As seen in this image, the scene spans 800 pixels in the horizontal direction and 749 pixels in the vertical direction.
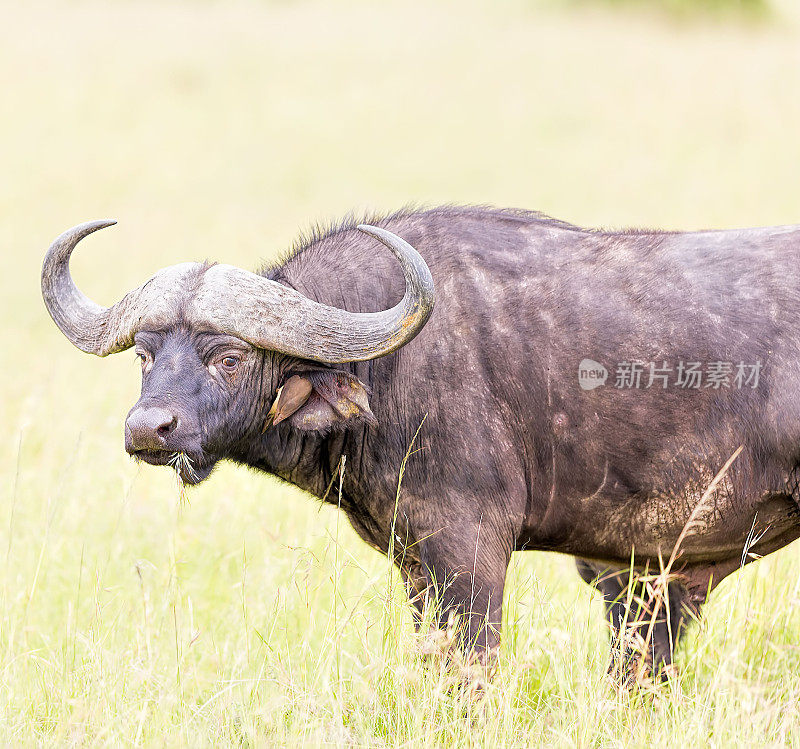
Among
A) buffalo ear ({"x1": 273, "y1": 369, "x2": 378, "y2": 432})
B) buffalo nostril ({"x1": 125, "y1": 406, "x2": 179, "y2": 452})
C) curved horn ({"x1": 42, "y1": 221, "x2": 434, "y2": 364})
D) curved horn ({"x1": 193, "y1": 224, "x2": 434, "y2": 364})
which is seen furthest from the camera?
buffalo ear ({"x1": 273, "y1": 369, "x2": 378, "y2": 432})

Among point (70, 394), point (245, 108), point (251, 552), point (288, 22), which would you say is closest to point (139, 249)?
point (70, 394)

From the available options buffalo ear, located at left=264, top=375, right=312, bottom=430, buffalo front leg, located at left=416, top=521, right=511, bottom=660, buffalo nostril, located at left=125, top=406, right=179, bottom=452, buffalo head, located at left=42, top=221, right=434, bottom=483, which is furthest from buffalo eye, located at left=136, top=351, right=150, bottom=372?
buffalo front leg, located at left=416, top=521, right=511, bottom=660

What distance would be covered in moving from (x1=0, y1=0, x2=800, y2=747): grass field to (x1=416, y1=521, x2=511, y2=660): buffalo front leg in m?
0.15

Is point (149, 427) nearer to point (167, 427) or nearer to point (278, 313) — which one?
point (167, 427)

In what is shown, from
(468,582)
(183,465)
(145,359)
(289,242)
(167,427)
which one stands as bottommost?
(289,242)

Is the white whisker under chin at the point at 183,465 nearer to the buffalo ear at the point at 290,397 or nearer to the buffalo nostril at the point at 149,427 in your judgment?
the buffalo nostril at the point at 149,427

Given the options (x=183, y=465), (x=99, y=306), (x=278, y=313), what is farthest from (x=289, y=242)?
(x=183, y=465)

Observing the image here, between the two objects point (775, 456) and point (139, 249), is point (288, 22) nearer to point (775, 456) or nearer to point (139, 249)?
point (139, 249)

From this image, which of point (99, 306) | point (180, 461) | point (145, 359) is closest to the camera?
point (180, 461)

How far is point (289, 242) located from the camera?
14.1 meters

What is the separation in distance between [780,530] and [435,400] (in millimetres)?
1478

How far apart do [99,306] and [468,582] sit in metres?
1.84

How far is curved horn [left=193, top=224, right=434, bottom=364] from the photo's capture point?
3.73 metres

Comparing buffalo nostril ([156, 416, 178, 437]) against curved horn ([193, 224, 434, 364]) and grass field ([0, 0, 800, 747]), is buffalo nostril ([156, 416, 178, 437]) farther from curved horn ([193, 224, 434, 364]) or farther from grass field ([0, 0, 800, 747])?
grass field ([0, 0, 800, 747])
